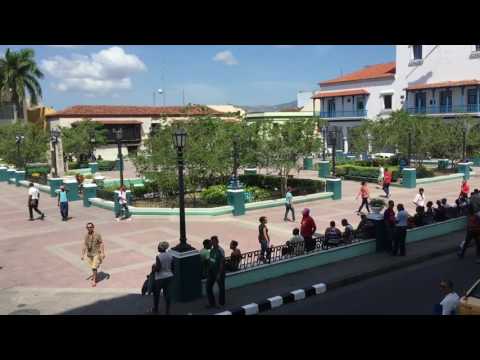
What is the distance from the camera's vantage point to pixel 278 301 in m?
9.29

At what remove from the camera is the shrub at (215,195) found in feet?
62.2

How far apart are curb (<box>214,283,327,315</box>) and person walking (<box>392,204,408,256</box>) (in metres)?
2.96

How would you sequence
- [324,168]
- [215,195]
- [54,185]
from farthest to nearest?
[324,168] < [54,185] < [215,195]

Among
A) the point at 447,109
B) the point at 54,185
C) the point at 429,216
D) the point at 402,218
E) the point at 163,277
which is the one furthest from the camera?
the point at 447,109

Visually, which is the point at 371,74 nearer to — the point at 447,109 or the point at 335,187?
the point at 447,109

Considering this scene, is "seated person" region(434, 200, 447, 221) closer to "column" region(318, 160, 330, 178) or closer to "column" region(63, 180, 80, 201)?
"column" region(318, 160, 330, 178)

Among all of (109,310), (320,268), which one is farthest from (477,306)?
(109,310)

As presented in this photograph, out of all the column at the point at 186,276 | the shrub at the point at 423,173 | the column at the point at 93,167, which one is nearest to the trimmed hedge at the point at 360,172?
the shrub at the point at 423,173

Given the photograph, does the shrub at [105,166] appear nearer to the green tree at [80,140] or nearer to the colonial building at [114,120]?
the green tree at [80,140]

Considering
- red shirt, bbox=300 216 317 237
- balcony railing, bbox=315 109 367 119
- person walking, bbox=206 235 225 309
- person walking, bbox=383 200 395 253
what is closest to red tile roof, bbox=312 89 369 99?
balcony railing, bbox=315 109 367 119

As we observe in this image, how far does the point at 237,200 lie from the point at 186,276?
8.33 metres

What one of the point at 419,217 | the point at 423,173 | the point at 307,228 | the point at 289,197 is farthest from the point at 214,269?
the point at 423,173

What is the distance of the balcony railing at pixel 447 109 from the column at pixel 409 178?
18239 mm

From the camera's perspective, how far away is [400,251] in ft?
39.8
